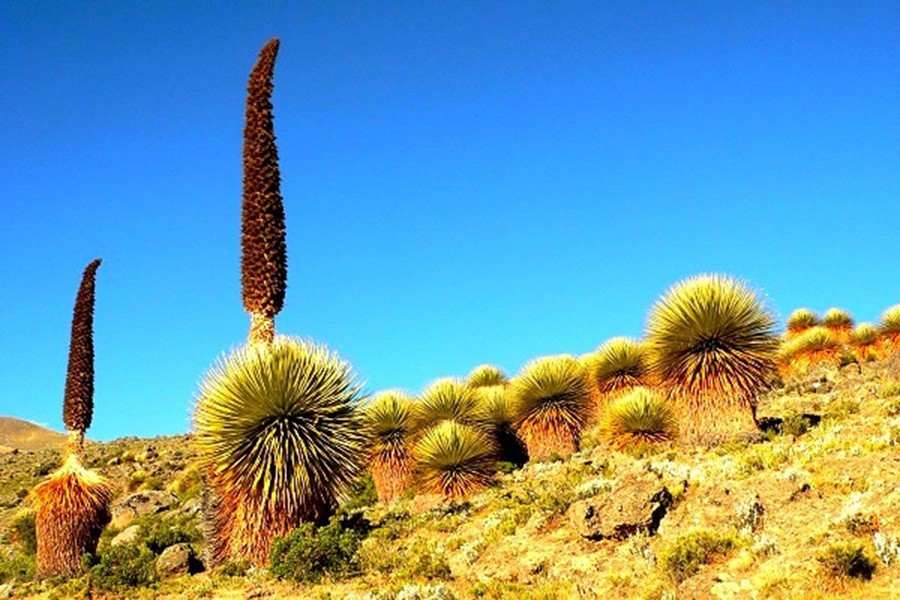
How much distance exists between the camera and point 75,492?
18.8 m

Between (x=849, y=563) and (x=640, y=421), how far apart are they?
11278 millimetres

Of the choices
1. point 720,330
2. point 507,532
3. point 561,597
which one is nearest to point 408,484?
point 507,532

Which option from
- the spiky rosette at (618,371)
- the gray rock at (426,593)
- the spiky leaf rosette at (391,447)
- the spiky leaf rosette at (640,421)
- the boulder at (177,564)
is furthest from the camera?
the spiky rosette at (618,371)

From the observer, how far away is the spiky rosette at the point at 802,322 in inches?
1444

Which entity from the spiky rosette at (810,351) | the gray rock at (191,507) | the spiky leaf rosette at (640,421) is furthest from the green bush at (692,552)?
the spiky rosette at (810,351)

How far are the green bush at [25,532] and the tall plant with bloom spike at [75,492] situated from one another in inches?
402

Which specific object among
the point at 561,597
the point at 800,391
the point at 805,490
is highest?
the point at 800,391

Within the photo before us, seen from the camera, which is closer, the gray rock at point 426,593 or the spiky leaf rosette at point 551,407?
the gray rock at point 426,593

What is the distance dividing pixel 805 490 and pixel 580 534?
346 centimetres

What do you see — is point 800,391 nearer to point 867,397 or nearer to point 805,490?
point 867,397

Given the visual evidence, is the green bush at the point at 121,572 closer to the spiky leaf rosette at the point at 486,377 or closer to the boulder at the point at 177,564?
the boulder at the point at 177,564

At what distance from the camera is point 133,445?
186ft

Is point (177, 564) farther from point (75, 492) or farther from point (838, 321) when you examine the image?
point (838, 321)

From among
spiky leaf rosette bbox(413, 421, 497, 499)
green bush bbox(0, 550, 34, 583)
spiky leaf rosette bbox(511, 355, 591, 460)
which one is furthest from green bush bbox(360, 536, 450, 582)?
green bush bbox(0, 550, 34, 583)
